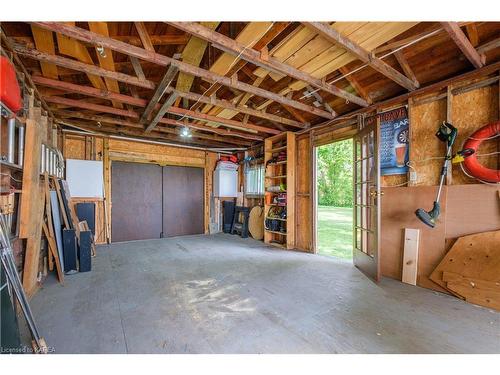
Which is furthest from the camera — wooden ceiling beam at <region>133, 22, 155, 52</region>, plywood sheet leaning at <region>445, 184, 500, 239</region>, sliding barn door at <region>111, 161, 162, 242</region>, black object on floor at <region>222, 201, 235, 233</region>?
black object on floor at <region>222, 201, 235, 233</region>

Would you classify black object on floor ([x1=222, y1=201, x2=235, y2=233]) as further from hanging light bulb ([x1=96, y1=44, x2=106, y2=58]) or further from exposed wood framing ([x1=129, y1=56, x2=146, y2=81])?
hanging light bulb ([x1=96, y1=44, x2=106, y2=58])

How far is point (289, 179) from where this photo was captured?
490 cm

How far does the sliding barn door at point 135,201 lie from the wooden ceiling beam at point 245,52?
4.61 meters

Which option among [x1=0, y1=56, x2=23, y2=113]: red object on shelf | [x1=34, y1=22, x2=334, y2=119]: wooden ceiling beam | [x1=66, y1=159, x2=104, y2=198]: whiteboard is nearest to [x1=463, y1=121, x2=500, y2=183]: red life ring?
[x1=34, y1=22, x2=334, y2=119]: wooden ceiling beam

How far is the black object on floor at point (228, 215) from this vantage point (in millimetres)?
6746

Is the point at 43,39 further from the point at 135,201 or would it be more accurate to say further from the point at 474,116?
the point at 474,116

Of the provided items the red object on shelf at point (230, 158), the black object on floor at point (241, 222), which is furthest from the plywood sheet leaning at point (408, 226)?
the red object on shelf at point (230, 158)

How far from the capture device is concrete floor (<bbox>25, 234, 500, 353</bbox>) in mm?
1711

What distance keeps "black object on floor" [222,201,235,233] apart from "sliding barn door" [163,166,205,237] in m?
0.67

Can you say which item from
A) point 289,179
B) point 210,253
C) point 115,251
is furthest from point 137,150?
point 289,179

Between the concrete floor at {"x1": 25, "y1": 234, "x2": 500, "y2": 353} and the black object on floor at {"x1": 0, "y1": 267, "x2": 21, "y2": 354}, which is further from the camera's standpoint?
the concrete floor at {"x1": 25, "y1": 234, "x2": 500, "y2": 353}

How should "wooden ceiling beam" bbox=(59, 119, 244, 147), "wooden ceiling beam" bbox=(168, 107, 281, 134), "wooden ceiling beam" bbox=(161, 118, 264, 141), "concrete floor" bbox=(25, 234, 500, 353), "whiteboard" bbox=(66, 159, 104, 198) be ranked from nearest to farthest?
"concrete floor" bbox=(25, 234, 500, 353)
"wooden ceiling beam" bbox=(168, 107, 281, 134)
"wooden ceiling beam" bbox=(161, 118, 264, 141)
"wooden ceiling beam" bbox=(59, 119, 244, 147)
"whiteboard" bbox=(66, 159, 104, 198)
